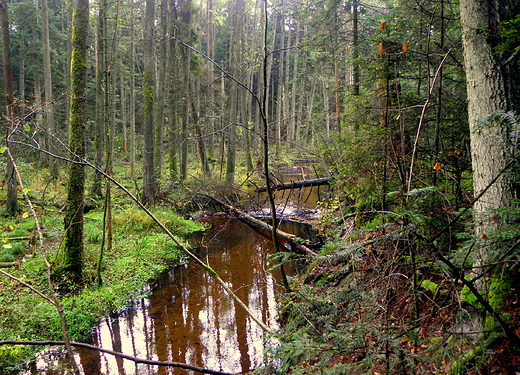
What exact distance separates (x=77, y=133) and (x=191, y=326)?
4.18m

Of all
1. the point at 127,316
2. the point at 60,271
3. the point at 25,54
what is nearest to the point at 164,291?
the point at 127,316

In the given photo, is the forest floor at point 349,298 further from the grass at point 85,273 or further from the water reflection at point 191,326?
the water reflection at point 191,326

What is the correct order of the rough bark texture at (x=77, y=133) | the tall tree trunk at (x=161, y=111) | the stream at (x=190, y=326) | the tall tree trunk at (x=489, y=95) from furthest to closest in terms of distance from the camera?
1. the tall tree trunk at (x=161, y=111)
2. the rough bark texture at (x=77, y=133)
3. the stream at (x=190, y=326)
4. the tall tree trunk at (x=489, y=95)

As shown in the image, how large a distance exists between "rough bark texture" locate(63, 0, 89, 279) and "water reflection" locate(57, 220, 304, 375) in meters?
1.53

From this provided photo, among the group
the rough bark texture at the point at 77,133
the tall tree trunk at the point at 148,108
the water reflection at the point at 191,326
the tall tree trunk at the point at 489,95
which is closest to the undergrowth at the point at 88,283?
the rough bark texture at the point at 77,133

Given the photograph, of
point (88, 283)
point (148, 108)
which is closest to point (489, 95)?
point (88, 283)

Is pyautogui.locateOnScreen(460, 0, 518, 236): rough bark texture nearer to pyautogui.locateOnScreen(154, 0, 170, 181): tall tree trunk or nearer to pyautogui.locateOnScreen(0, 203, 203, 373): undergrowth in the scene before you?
pyautogui.locateOnScreen(0, 203, 203, 373): undergrowth

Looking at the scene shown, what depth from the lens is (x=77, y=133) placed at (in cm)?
615

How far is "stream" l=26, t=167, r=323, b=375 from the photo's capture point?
4.73m

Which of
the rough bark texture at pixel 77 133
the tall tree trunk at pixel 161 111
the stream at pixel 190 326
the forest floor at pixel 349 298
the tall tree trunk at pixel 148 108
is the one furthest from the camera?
the tall tree trunk at pixel 161 111

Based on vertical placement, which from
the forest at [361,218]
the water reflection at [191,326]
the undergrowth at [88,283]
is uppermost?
the forest at [361,218]

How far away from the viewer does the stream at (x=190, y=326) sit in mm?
4730

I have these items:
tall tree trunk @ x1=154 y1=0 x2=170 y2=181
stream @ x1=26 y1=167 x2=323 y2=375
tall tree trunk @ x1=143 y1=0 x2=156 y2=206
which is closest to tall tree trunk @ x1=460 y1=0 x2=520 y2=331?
stream @ x1=26 y1=167 x2=323 y2=375

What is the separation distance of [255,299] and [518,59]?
5.63 m
